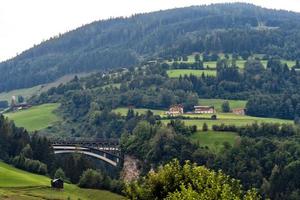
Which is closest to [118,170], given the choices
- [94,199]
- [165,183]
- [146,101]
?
[94,199]

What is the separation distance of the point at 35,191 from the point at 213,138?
A: 5557 centimetres

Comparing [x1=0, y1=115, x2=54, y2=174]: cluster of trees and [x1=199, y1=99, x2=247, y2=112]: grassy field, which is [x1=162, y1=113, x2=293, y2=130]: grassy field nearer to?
[x1=199, y1=99, x2=247, y2=112]: grassy field

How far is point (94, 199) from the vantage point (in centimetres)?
8494

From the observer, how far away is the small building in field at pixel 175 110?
570ft

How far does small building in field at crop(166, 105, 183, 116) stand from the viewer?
570ft

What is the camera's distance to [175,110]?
586 ft

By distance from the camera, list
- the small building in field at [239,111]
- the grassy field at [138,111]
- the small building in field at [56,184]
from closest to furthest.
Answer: the small building in field at [56,184]
the small building in field at [239,111]
the grassy field at [138,111]

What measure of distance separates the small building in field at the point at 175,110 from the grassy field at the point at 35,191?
80.1 meters

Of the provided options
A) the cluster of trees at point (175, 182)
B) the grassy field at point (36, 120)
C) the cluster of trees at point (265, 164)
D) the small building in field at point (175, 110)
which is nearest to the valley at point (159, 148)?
the cluster of trees at point (175, 182)

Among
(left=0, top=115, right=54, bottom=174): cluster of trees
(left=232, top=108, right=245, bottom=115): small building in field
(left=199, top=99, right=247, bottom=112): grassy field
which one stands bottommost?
(left=232, top=108, right=245, bottom=115): small building in field

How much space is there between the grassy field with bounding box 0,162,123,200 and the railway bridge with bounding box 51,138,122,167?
116ft

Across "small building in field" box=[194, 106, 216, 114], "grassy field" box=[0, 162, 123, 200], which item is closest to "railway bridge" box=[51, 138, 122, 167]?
"grassy field" box=[0, 162, 123, 200]

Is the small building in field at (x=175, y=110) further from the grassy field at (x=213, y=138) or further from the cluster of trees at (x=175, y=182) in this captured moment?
the cluster of trees at (x=175, y=182)

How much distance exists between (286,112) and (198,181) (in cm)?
14166
